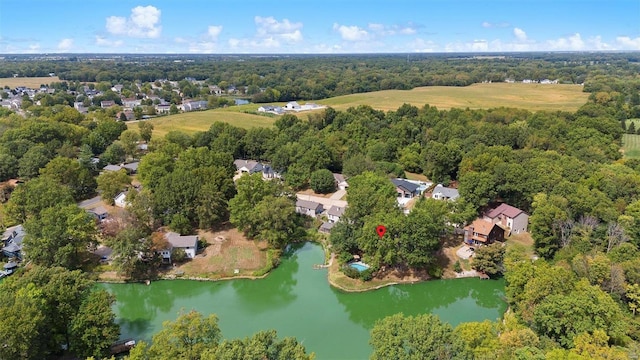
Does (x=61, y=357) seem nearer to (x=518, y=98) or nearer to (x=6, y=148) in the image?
(x=6, y=148)

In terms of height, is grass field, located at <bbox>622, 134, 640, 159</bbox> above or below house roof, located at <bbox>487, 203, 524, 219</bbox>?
above

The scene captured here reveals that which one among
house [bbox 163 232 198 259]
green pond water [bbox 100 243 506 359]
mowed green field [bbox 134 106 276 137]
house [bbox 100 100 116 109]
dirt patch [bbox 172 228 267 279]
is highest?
house [bbox 100 100 116 109]

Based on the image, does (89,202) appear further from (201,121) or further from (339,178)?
(201,121)

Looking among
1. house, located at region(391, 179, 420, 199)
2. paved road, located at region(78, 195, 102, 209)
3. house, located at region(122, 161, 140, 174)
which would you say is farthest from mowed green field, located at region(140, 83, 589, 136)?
house, located at region(391, 179, 420, 199)

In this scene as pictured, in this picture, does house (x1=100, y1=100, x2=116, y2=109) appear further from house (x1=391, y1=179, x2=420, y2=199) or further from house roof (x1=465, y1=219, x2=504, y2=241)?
house roof (x1=465, y1=219, x2=504, y2=241)

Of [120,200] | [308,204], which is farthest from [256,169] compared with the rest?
[120,200]

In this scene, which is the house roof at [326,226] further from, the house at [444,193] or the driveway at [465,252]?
the house at [444,193]

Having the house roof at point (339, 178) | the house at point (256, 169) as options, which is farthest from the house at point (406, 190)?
the house at point (256, 169)

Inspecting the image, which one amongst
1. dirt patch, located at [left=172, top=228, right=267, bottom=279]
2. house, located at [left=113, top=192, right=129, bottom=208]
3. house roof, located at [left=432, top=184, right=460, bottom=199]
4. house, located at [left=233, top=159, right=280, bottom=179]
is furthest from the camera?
house, located at [left=233, top=159, right=280, bottom=179]
